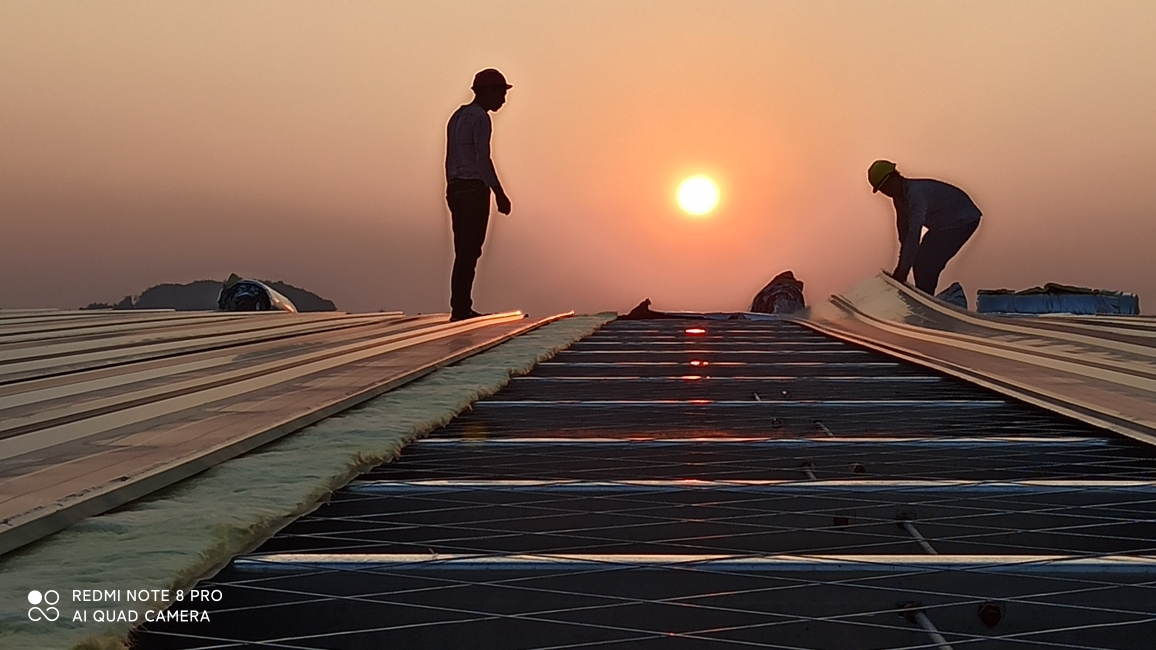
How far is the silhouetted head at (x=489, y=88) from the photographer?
5.43 metres

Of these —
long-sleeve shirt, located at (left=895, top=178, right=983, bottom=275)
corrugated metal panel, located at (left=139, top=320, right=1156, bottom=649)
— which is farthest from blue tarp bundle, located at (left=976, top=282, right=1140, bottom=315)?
corrugated metal panel, located at (left=139, top=320, right=1156, bottom=649)

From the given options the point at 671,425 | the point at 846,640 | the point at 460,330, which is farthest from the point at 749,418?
the point at 460,330

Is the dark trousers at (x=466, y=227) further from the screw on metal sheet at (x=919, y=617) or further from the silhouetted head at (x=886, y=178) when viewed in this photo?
the screw on metal sheet at (x=919, y=617)

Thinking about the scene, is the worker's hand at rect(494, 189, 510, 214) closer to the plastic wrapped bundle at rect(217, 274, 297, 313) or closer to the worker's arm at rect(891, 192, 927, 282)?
the worker's arm at rect(891, 192, 927, 282)

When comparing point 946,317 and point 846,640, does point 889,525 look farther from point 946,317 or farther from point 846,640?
point 946,317

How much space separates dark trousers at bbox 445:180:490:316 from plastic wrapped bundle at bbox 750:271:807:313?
5247 millimetres

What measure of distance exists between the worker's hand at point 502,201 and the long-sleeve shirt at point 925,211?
3.43m

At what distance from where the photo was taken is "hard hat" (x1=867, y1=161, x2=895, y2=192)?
7445 millimetres

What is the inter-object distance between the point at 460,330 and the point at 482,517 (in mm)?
3032

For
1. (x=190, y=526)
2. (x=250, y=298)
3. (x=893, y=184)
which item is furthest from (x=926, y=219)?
(x=190, y=526)

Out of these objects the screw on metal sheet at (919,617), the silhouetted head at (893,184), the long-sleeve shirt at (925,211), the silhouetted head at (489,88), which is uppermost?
the silhouetted head at (489,88)

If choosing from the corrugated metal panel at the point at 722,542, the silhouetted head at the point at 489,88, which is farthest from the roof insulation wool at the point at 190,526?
the silhouetted head at the point at 489,88

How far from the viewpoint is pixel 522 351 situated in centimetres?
344

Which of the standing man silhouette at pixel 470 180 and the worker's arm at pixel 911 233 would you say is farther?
the worker's arm at pixel 911 233
